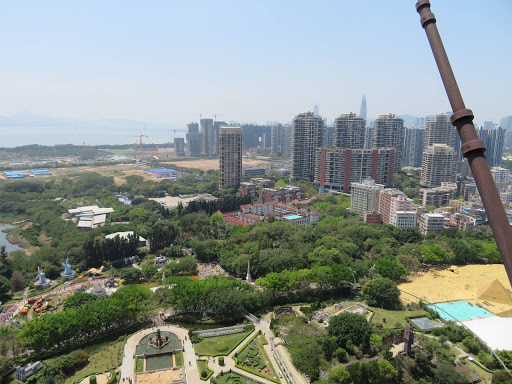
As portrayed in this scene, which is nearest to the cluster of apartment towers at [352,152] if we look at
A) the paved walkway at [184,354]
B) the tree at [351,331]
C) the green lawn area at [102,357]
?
the tree at [351,331]

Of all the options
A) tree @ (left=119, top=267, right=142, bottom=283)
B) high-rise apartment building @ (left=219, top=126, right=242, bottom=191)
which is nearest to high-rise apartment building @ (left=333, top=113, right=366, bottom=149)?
high-rise apartment building @ (left=219, top=126, right=242, bottom=191)

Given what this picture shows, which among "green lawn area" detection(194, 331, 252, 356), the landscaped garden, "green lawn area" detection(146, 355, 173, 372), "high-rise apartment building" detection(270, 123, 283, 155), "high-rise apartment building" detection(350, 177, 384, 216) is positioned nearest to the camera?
the landscaped garden

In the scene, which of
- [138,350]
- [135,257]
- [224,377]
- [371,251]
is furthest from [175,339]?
[371,251]

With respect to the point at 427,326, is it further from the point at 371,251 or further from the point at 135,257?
the point at 135,257

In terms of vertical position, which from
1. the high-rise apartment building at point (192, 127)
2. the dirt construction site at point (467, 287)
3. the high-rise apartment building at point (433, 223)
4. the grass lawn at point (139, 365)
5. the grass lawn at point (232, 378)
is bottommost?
the dirt construction site at point (467, 287)

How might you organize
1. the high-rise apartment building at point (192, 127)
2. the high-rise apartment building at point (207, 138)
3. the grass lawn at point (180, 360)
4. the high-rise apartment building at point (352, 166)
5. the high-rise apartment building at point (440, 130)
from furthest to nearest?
the high-rise apartment building at point (192, 127), the high-rise apartment building at point (207, 138), the high-rise apartment building at point (440, 130), the high-rise apartment building at point (352, 166), the grass lawn at point (180, 360)

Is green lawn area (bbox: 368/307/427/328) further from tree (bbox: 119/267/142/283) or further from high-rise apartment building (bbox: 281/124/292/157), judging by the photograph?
high-rise apartment building (bbox: 281/124/292/157)

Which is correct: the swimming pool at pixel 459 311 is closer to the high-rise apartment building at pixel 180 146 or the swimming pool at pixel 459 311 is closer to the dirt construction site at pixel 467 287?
the dirt construction site at pixel 467 287

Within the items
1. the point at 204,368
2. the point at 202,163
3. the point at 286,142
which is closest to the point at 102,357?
the point at 204,368

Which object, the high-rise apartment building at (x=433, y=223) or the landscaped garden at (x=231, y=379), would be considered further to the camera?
the high-rise apartment building at (x=433, y=223)
